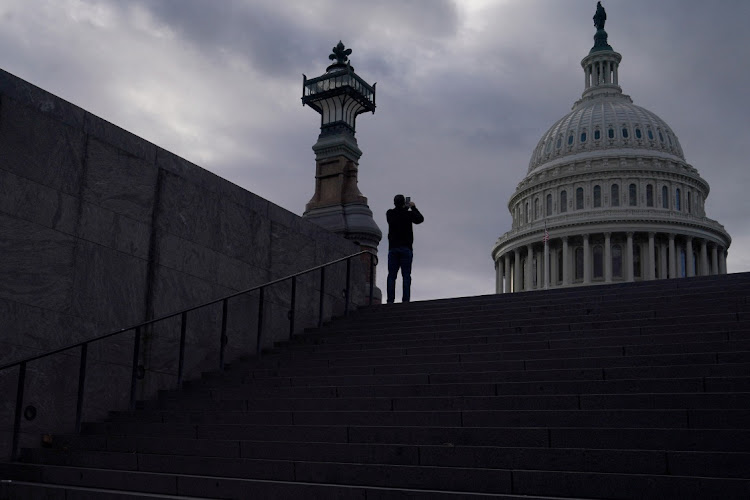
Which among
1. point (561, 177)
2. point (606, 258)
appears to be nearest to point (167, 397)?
point (606, 258)

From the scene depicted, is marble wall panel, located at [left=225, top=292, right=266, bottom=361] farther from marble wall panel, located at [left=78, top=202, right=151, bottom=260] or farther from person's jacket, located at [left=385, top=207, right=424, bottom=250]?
person's jacket, located at [left=385, top=207, right=424, bottom=250]

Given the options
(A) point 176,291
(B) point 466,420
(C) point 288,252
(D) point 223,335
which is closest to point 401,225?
(C) point 288,252

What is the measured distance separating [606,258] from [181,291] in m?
81.4

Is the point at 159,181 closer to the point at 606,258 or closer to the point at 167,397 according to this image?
the point at 167,397

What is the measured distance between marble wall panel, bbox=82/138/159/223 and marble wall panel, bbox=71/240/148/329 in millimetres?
561

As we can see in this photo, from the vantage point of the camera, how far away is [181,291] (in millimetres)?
11281

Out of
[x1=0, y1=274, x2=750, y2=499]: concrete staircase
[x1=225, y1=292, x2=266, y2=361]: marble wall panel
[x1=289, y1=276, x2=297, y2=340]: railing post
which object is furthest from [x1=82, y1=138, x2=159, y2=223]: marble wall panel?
[x1=289, y1=276, x2=297, y2=340]: railing post

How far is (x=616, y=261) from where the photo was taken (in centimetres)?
8881

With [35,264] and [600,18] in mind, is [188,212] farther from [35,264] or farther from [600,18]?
[600,18]

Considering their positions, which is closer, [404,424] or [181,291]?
[404,424]

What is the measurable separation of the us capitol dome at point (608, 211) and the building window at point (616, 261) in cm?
10

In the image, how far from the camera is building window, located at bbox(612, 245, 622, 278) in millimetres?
87562

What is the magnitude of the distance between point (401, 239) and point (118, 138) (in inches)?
210

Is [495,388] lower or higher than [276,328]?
lower
